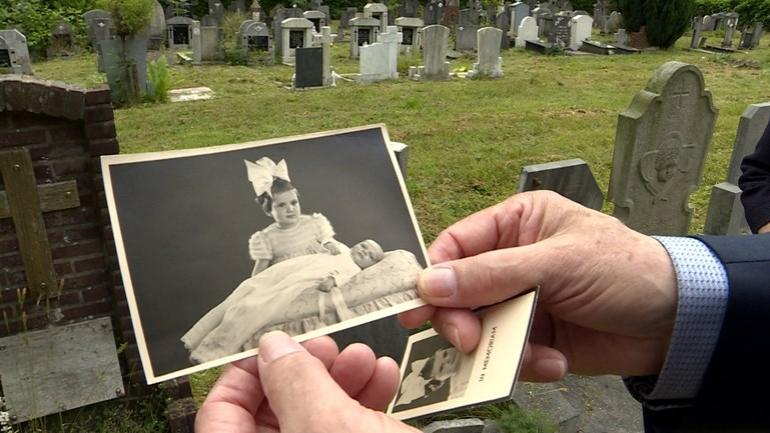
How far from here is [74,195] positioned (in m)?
2.71

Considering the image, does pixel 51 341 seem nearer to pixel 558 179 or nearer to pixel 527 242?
pixel 527 242

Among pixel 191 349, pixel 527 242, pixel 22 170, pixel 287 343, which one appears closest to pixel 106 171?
pixel 191 349

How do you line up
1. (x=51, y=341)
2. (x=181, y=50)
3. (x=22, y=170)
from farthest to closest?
(x=181, y=50) < (x=51, y=341) < (x=22, y=170)

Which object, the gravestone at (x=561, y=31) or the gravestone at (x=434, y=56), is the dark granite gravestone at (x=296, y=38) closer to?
the gravestone at (x=434, y=56)

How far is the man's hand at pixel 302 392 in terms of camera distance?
1.08m

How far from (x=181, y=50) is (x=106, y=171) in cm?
1499

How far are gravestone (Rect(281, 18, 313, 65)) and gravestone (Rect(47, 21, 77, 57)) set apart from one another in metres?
5.14

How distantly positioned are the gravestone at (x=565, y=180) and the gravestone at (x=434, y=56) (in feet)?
27.1

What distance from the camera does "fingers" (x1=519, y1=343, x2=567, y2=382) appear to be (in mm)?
1537

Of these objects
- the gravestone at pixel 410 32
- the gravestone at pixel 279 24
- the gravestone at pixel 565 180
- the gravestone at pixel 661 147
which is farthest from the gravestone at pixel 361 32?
the gravestone at pixel 565 180

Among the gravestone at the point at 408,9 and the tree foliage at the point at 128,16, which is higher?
the gravestone at the point at 408,9

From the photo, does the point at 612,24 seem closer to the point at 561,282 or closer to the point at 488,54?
the point at 488,54

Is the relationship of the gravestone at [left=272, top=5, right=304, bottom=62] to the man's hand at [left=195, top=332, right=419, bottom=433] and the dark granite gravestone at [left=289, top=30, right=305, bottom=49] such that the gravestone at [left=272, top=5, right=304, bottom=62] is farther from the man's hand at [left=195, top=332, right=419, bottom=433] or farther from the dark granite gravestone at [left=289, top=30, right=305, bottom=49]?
the man's hand at [left=195, top=332, right=419, bottom=433]

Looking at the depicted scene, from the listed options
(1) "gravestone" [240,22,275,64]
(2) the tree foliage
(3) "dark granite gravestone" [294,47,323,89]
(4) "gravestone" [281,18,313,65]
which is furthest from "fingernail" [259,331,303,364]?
(1) "gravestone" [240,22,275,64]
